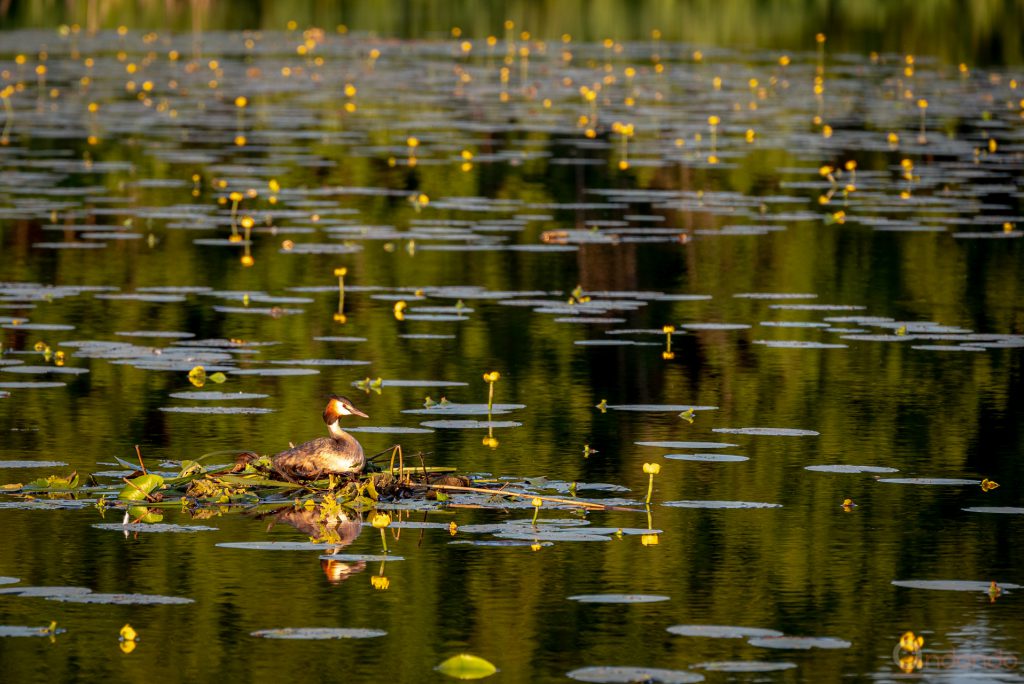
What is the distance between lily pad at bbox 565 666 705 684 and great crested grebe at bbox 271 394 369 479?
2.74 meters

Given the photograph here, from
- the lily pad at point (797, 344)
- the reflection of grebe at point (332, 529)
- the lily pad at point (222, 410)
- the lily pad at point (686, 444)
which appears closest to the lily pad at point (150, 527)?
the reflection of grebe at point (332, 529)

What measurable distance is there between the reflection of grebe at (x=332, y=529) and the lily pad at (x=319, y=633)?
75cm

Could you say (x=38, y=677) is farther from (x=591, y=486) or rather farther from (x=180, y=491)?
(x=591, y=486)

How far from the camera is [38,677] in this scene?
7.19 metres

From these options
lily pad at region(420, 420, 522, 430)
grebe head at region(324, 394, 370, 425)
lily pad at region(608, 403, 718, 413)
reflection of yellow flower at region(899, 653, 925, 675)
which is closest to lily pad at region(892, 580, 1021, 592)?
reflection of yellow flower at region(899, 653, 925, 675)

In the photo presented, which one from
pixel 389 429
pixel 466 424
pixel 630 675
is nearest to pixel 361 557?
pixel 630 675

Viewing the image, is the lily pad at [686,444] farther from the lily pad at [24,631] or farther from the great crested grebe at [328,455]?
the lily pad at [24,631]

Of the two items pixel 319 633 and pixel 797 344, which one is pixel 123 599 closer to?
pixel 319 633

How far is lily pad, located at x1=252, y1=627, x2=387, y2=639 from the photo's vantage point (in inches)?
303

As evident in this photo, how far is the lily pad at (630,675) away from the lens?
23.6ft

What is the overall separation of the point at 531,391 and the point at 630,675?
17.8 ft

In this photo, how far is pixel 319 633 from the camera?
7.72 m

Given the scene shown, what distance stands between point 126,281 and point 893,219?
7.33 m

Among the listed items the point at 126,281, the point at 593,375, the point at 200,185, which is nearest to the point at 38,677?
the point at 593,375
